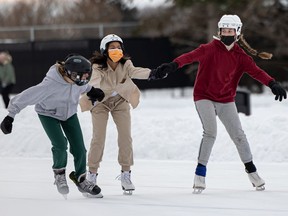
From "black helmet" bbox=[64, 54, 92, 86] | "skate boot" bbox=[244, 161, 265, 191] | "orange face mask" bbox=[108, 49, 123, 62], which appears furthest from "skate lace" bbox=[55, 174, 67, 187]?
"skate boot" bbox=[244, 161, 265, 191]

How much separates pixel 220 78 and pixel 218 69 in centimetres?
8

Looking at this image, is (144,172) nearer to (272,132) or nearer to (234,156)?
(234,156)


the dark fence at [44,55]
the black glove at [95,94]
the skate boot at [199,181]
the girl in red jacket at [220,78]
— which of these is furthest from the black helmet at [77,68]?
the dark fence at [44,55]

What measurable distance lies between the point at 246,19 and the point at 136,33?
11.4 feet

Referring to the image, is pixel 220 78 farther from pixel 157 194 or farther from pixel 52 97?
pixel 52 97

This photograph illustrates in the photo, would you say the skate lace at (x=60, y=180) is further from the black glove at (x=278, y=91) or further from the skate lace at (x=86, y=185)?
the black glove at (x=278, y=91)

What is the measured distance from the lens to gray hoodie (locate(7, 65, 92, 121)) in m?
7.20

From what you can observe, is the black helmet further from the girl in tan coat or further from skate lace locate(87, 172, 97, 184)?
skate lace locate(87, 172, 97, 184)

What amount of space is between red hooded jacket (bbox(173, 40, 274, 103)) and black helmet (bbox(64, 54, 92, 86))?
84 centimetres

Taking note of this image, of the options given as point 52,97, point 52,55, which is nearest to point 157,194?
point 52,97

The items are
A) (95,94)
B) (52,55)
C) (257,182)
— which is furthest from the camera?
(52,55)

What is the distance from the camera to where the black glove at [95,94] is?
7.48 m

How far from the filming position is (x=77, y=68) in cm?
718

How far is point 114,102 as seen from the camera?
7.80 m
